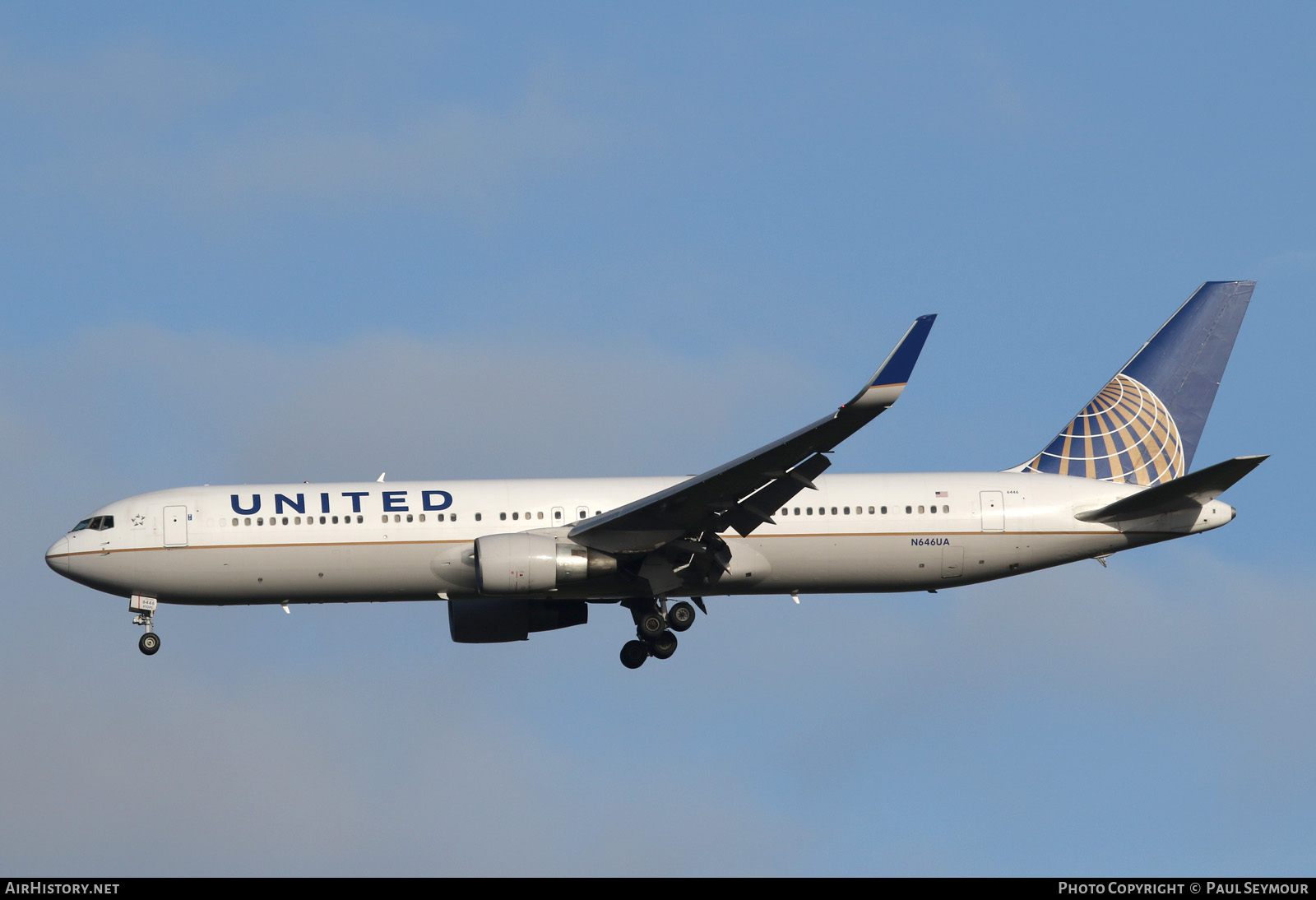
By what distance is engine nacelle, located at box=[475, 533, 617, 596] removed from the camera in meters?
32.1

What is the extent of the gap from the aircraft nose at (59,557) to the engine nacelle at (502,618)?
842cm

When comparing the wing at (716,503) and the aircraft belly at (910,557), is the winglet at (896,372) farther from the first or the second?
the aircraft belly at (910,557)

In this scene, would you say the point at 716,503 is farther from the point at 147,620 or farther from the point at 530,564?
the point at 147,620

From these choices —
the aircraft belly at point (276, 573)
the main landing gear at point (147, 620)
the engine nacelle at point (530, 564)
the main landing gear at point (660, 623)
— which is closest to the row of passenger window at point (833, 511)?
the main landing gear at point (660, 623)

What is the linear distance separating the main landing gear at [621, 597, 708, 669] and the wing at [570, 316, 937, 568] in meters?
1.37

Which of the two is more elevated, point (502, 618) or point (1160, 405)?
point (1160, 405)

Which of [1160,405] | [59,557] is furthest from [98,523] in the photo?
[1160,405]

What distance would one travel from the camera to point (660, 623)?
34.7 meters

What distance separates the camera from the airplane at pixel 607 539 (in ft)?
108

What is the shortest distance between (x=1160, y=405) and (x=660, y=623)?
14.5 meters
